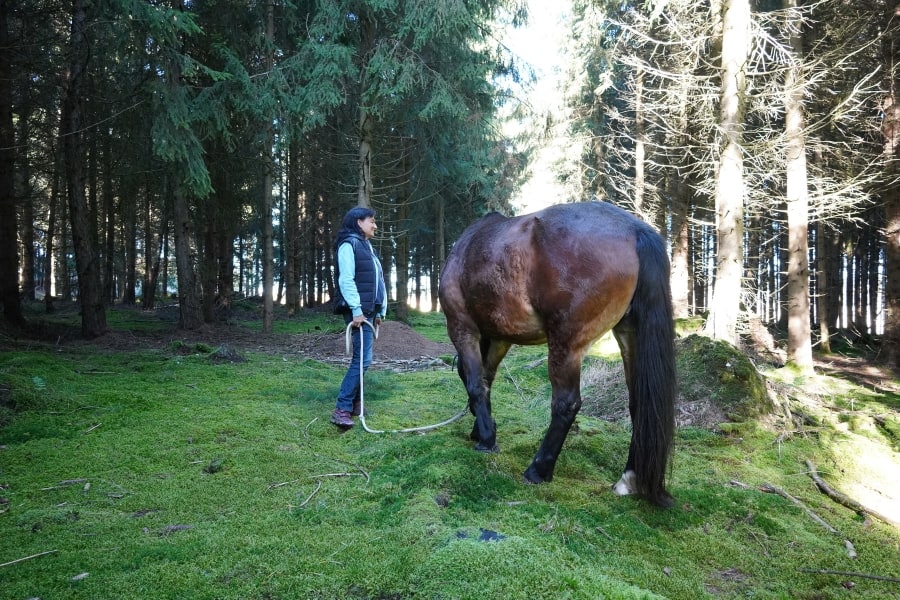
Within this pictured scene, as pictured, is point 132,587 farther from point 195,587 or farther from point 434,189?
point 434,189

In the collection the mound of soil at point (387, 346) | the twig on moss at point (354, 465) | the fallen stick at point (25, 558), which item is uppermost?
the mound of soil at point (387, 346)

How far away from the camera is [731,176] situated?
305 inches

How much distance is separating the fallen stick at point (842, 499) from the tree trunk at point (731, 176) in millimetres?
3921

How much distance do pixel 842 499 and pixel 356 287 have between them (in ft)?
14.3

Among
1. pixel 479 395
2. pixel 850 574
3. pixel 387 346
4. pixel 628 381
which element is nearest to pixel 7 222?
pixel 387 346

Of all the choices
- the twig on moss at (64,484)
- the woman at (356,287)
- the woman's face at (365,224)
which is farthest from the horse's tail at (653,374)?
the twig on moss at (64,484)

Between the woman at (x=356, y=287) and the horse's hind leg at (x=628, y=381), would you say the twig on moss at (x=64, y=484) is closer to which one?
the woman at (x=356, y=287)

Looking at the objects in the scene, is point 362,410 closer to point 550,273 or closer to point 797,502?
point 550,273

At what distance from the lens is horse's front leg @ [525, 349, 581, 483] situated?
330 cm

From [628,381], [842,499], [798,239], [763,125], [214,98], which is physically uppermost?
[214,98]

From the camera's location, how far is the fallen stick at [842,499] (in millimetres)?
3313

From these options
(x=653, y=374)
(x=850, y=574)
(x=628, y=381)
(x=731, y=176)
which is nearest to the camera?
(x=850, y=574)

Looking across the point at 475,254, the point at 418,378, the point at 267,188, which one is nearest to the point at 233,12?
the point at 267,188

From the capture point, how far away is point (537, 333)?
141 inches
